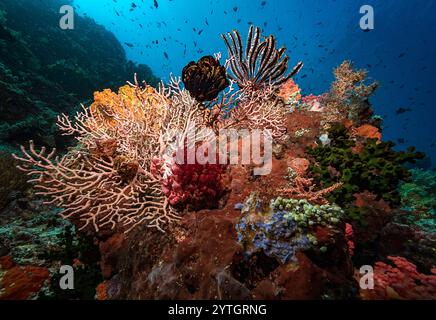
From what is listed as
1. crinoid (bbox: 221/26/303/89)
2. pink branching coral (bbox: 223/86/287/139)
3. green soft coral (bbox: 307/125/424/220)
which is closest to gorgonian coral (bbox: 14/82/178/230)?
A: pink branching coral (bbox: 223/86/287/139)

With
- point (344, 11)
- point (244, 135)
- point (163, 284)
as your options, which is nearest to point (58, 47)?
point (244, 135)

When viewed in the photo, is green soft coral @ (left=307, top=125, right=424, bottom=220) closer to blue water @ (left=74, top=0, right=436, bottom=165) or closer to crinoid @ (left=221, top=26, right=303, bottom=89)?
crinoid @ (left=221, top=26, right=303, bottom=89)

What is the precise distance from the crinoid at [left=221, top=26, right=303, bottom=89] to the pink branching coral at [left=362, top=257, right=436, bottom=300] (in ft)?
15.6

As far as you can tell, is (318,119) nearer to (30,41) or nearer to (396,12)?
(30,41)

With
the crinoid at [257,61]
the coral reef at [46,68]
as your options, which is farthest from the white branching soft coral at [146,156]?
the coral reef at [46,68]

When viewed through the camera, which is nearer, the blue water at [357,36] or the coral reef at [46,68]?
the coral reef at [46,68]

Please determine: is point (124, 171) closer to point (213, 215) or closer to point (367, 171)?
point (213, 215)

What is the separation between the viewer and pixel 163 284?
264 centimetres

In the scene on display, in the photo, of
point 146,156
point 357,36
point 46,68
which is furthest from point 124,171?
point 357,36

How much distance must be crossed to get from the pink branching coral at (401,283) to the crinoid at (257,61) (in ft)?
15.6

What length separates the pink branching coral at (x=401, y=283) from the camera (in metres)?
2.54

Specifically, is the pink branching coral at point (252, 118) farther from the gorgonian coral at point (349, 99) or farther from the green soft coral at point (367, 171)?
the gorgonian coral at point (349, 99)

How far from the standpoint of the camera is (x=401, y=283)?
8.83 ft

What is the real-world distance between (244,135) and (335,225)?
302 centimetres
